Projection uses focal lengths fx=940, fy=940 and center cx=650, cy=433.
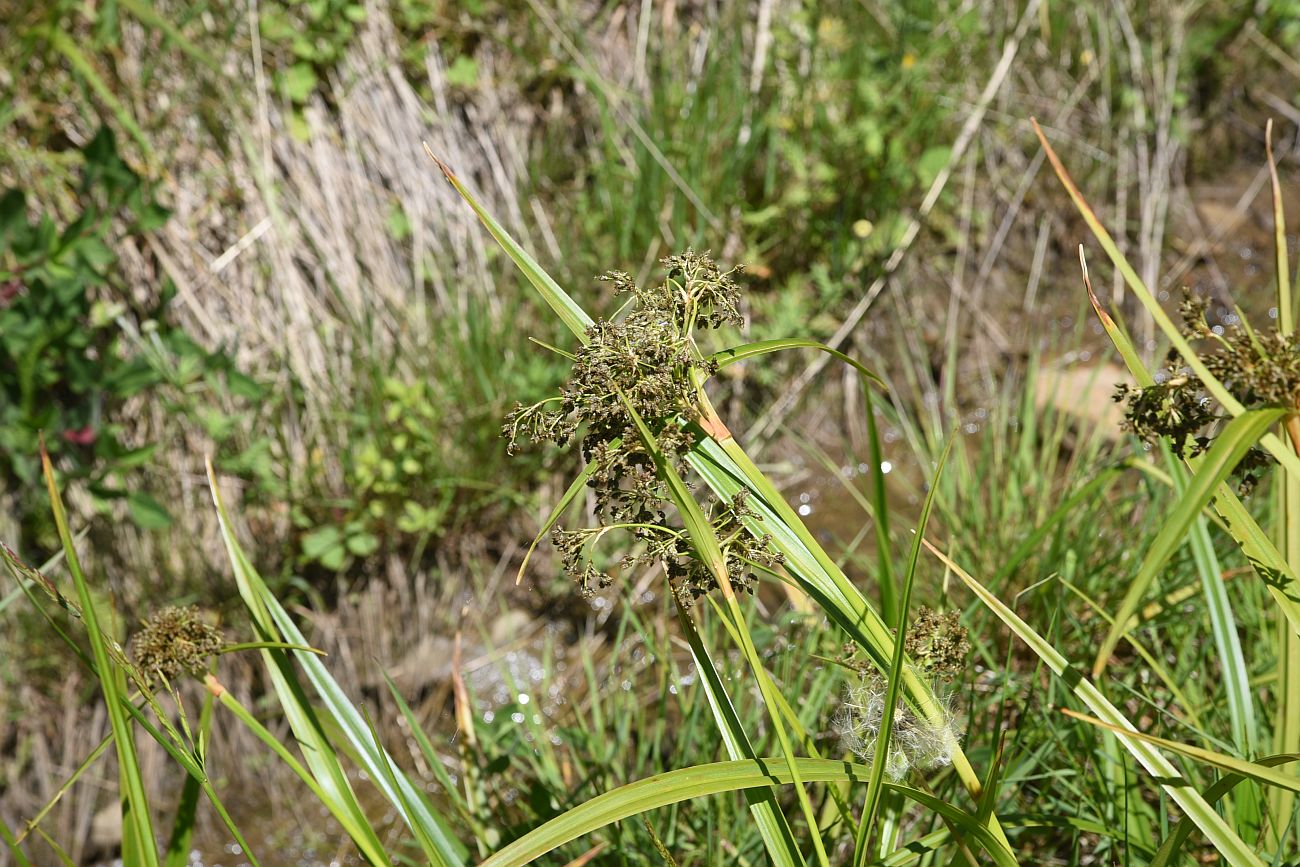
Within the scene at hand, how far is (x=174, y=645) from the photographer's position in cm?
95

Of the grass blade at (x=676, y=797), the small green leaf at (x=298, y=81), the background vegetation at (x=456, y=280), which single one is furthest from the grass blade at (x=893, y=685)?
the small green leaf at (x=298, y=81)

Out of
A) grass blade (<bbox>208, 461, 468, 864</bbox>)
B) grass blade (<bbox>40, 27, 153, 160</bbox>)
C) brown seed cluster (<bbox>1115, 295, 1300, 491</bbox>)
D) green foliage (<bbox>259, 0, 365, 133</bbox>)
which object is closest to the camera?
brown seed cluster (<bbox>1115, 295, 1300, 491</bbox>)

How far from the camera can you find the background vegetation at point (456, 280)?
2533 millimetres

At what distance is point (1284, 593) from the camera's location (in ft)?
2.87

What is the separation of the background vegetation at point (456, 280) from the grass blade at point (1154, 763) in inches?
51.4

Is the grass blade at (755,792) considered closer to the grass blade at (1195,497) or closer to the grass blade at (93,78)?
the grass blade at (1195,497)

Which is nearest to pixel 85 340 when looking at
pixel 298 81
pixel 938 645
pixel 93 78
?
pixel 93 78

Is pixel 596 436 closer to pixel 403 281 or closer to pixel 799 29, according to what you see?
pixel 403 281

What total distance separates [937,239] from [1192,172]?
1.14 meters

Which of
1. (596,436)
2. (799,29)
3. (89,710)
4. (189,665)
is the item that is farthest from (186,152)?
(596,436)

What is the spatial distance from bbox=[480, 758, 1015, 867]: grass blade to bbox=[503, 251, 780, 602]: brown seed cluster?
0.17m

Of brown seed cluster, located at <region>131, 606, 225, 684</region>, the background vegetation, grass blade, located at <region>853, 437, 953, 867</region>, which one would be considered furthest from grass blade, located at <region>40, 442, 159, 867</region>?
the background vegetation

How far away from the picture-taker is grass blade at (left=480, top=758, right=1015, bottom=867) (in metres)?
0.83

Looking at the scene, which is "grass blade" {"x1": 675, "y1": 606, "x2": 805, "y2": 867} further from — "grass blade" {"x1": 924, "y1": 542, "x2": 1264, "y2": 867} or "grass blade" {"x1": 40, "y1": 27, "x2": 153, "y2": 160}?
"grass blade" {"x1": 40, "y1": 27, "x2": 153, "y2": 160}
